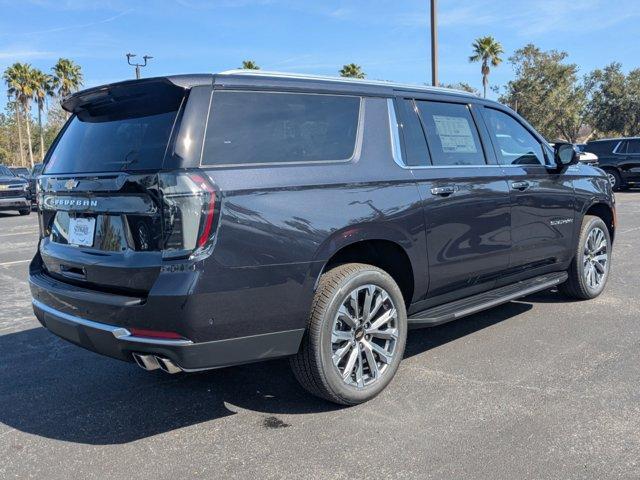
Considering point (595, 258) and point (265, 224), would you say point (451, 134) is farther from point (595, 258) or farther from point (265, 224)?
point (595, 258)

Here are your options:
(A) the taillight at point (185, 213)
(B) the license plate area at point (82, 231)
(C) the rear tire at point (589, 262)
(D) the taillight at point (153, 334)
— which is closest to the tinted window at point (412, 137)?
(A) the taillight at point (185, 213)

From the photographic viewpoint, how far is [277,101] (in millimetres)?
3307

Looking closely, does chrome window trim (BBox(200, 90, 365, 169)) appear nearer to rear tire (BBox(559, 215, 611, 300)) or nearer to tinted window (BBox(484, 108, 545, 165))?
tinted window (BBox(484, 108, 545, 165))

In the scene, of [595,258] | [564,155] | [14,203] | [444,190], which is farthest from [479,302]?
[14,203]

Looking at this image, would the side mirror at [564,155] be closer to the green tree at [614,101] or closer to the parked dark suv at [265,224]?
the parked dark suv at [265,224]

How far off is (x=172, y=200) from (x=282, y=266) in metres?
0.66

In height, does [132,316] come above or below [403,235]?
below

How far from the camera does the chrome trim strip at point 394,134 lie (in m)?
3.78

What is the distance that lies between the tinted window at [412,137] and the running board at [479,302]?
102 cm

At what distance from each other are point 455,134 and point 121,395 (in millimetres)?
2975

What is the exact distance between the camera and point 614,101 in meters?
50.1

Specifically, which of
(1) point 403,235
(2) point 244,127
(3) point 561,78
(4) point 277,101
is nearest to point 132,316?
(2) point 244,127

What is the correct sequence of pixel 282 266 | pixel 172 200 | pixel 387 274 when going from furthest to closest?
1. pixel 387 274
2. pixel 282 266
3. pixel 172 200

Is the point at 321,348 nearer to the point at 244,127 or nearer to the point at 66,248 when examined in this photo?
the point at 244,127
